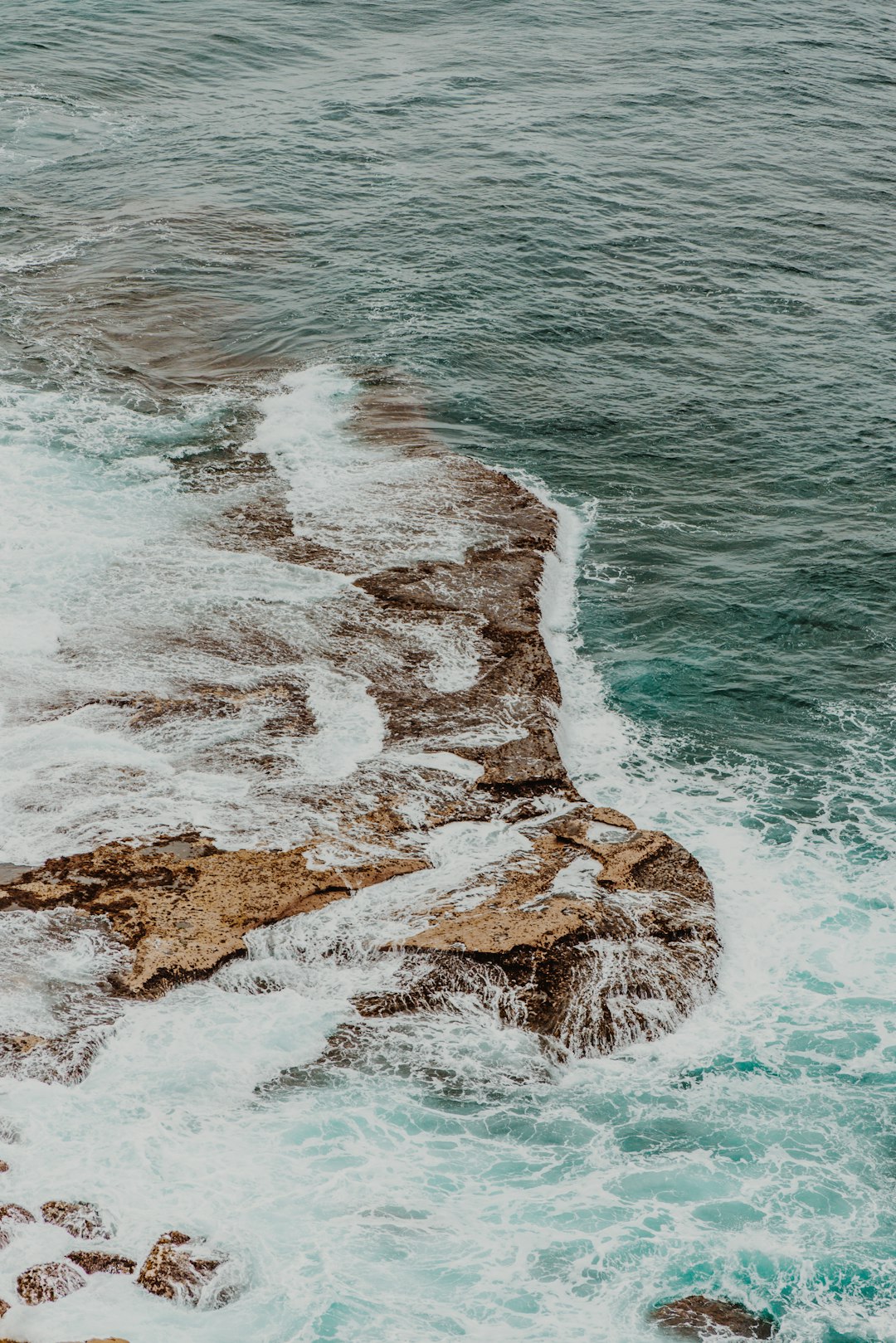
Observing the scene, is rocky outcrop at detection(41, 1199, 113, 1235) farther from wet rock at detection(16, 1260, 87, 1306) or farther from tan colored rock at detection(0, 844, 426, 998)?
tan colored rock at detection(0, 844, 426, 998)

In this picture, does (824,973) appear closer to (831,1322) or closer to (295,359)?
(831,1322)

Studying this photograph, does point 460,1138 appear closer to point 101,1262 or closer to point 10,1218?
point 101,1262

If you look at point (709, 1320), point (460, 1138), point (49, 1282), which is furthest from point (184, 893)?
point (709, 1320)

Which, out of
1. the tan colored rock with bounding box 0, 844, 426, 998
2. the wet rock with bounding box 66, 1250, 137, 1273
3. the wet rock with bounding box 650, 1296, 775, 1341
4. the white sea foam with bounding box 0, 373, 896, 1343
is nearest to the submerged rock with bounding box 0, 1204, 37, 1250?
the white sea foam with bounding box 0, 373, 896, 1343

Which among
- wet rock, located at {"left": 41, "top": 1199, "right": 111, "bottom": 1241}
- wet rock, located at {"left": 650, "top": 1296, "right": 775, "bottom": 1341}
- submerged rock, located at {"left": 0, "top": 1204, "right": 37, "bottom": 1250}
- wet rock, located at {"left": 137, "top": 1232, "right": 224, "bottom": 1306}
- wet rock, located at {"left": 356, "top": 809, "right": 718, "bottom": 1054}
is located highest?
wet rock, located at {"left": 356, "top": 809, "right": 718, "bottom": 1054}

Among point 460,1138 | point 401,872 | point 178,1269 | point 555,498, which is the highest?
point 555,498

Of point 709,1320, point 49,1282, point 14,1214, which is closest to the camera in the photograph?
point 49,1282

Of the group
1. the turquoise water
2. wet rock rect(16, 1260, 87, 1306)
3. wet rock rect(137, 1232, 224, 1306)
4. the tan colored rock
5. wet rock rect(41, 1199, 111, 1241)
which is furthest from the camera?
the tan colored rock
